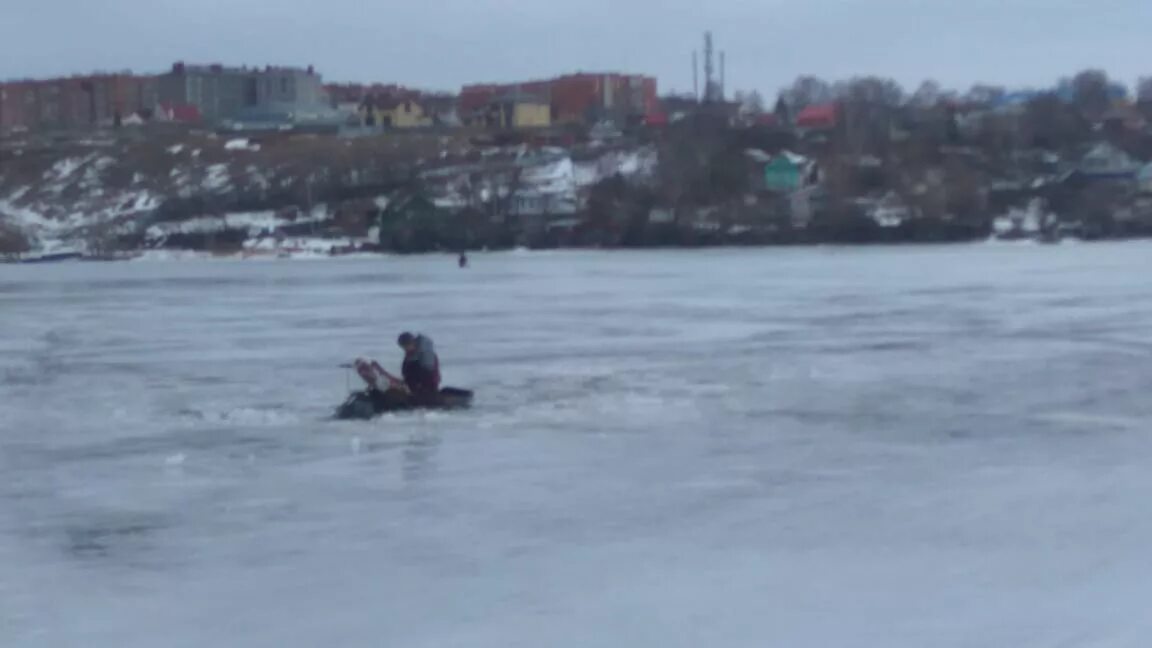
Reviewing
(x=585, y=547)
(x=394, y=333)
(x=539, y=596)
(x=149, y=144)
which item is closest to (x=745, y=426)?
(x=585, y=547)

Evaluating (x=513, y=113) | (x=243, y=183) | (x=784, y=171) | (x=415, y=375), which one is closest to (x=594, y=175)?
(x=784, y=171)

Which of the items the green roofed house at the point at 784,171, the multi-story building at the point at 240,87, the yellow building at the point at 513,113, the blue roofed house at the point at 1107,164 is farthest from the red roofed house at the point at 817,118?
the multi-story building at the point at 240,87

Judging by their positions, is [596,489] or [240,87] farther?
[240,87]

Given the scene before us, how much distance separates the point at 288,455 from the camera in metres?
9.23

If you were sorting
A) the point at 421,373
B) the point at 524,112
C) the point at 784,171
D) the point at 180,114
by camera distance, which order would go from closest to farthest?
the point at 421,373, the point at 784,171, the point at 524,112, the point at 180,114

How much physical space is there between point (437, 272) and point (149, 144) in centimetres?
4041

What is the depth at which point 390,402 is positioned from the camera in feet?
36.3

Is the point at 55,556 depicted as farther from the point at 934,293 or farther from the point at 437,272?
the point at 437,272

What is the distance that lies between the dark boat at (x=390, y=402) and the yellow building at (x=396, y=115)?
71.6 meters

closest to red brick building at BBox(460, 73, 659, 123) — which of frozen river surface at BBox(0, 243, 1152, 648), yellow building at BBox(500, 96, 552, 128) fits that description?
yellow building at BBox(500, 96, 552, 128)

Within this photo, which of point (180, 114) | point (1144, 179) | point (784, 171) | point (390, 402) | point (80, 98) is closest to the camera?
point (390, 402)

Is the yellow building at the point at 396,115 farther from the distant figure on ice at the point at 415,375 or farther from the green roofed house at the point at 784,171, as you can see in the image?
the distant figure on ice at the point at 415,375

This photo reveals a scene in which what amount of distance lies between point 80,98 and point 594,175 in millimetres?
50227

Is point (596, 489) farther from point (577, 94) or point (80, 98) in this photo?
point (80, 98)
